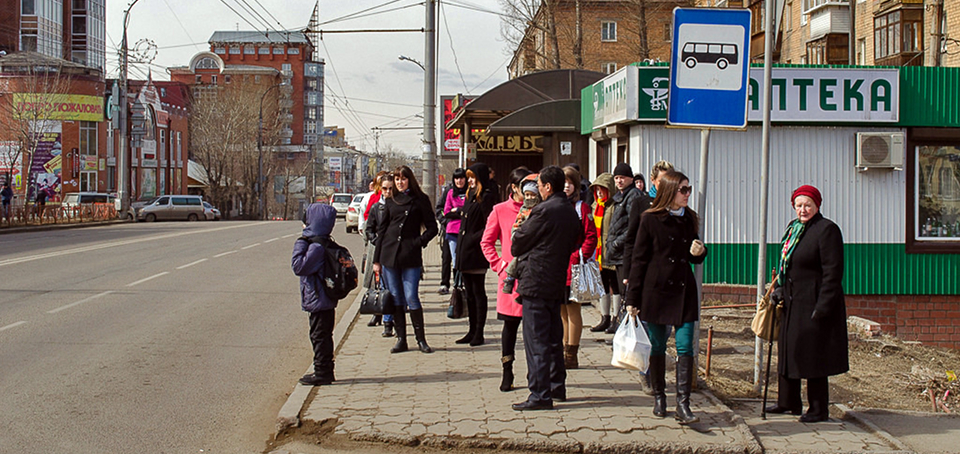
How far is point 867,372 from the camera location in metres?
9.16

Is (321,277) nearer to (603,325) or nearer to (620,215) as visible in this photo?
(620,215)

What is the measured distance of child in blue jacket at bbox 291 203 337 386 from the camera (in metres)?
6.94

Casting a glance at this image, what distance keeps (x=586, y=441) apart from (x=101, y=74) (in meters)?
60.2

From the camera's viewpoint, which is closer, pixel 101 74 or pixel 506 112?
pixel 506 112

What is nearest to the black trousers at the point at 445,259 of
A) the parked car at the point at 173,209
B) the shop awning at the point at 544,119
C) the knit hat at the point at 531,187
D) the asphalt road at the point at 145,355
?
the asphalt road at the point at 145,355

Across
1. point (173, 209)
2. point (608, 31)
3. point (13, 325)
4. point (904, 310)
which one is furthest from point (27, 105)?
point (904, 310)

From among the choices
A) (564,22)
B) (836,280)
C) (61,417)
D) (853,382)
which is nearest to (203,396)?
(61,417)

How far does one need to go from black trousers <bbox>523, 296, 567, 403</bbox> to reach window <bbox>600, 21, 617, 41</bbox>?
5224cm

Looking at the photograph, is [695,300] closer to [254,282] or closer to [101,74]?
[254,282]

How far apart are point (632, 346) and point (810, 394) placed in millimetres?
1446

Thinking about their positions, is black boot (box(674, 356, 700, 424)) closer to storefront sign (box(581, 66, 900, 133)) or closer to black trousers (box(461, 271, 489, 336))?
black trousers (box(461, 271, 489, 336))

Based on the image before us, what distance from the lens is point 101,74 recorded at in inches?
2317

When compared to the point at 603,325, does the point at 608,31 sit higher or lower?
higher

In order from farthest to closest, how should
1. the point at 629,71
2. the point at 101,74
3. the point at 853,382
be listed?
the point at 101,74 → the point at 629,71 → the point at 853,382
